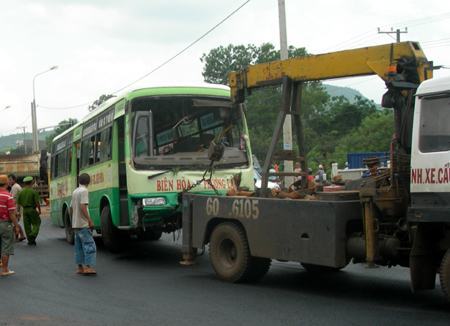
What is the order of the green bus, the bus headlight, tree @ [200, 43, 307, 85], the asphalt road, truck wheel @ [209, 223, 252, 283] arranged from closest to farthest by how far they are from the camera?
the asphalt road → truck wheel @ [209, 223, 252, 283] → the bus headlight → the green bus → tree @ [200, 43, 307, 85]

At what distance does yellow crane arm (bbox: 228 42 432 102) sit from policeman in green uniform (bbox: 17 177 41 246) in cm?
727

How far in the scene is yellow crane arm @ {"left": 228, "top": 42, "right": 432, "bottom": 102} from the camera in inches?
313

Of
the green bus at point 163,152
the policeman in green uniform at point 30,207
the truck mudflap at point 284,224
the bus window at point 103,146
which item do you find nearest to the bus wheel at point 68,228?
the policeman in green uniform at point 30,207

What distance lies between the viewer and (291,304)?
786 centimetres

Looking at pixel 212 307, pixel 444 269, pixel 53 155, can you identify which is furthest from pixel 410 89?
pixel 53 155

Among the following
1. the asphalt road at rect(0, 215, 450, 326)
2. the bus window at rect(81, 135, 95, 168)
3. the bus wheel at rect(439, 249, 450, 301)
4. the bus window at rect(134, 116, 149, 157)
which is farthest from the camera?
the bus window at rect(81, 135, 95, 168)

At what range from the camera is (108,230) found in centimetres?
1292

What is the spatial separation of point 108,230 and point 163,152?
7.39ft

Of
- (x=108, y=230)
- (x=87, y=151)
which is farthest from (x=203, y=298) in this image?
(x=87, y=151)

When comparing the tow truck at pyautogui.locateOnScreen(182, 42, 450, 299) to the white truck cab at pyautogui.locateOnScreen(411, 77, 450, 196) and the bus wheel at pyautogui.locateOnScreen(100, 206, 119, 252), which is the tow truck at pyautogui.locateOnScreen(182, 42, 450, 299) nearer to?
the white truck cab at pyautogui.locateOnScreen(411, 77, 450, 196)

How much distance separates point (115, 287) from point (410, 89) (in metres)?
4.91

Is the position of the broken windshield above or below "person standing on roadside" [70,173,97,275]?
above

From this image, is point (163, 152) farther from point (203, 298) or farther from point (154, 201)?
point (203, 298)

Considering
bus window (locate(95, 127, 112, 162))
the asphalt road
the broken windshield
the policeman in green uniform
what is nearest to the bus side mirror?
the broken windshield
